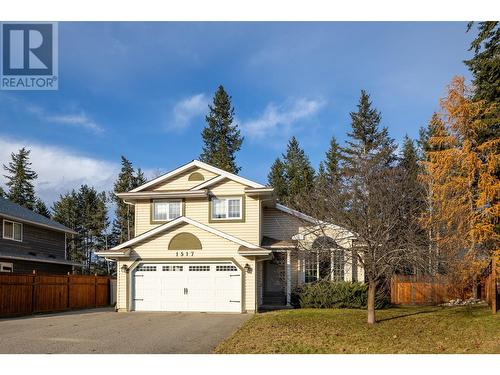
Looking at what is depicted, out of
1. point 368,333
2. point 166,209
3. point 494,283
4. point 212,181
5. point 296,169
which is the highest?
point 296,169

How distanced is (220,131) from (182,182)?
24.5m

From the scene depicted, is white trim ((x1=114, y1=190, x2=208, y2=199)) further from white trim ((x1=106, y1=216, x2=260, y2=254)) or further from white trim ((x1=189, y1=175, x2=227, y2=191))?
white trim ((x1=106, y1=216, x2=260, y2=254))

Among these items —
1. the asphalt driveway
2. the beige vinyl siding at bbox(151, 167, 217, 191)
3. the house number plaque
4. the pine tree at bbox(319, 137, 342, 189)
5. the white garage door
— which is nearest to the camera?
the asphalt driveway

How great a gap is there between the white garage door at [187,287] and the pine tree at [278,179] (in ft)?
93.4

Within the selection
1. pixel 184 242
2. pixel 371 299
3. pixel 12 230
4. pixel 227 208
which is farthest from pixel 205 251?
pixel 12 230

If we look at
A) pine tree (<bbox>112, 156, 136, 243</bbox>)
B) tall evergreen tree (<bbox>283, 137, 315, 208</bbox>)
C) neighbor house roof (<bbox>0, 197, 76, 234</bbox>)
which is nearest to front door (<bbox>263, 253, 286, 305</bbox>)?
neighbor house roof (<bbox>0, 197, 76, 234</bbox>)

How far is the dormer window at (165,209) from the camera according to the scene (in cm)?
2481

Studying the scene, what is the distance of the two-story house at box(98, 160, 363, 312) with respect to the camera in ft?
70.1

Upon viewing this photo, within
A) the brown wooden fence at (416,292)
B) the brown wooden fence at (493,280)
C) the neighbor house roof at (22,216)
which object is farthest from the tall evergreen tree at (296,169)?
the brown wooden fence at (493,280)

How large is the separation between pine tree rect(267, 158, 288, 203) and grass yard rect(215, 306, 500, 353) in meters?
31.1

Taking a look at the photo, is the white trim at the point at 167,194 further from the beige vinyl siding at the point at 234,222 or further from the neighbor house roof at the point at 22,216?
the neighbor house roof at the point at 22,216

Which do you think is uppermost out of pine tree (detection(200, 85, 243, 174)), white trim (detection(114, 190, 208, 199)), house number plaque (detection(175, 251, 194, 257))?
pine tree (detection(200, 85, 243, 174))

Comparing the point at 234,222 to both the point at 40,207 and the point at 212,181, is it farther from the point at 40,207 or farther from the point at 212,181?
the point at 40,207

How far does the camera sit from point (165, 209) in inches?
983
